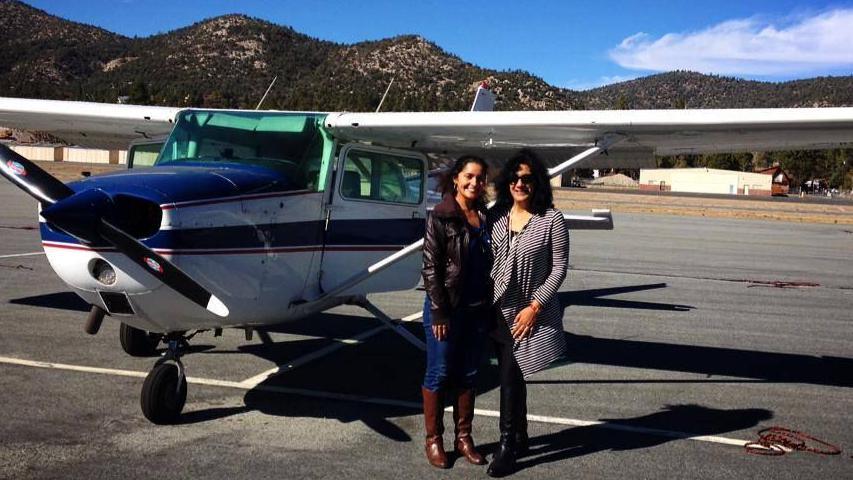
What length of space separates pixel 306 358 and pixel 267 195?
6.96 ft

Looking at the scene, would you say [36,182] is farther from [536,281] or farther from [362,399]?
[536,281]

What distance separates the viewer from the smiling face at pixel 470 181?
4254mm

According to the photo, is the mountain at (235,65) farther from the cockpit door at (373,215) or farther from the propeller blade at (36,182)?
the propeller blade at (36,182)

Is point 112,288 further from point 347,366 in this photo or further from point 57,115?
point 57,115

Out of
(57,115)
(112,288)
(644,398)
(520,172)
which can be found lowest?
(644,398)

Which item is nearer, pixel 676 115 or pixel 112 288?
pixel 112 288

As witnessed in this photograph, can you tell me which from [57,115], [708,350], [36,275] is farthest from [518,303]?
[36,275]

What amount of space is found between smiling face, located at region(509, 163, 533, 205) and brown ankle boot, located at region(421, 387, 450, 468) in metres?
1.19

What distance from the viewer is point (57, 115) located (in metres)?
7.59

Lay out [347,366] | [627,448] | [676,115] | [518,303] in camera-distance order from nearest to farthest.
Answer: [518,303] < [627,448] < [676,115] < [347,366]

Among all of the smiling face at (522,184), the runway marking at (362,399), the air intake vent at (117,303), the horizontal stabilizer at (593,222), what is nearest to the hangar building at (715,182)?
the horizontal stabilizer at (593,222)

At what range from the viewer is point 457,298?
4133 millimetres

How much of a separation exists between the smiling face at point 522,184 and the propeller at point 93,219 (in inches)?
77.1

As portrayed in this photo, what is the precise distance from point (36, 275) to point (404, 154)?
258 inches
